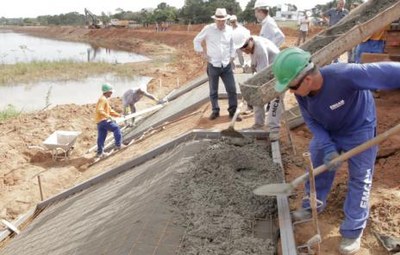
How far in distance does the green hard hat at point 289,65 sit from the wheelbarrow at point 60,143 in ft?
22.7

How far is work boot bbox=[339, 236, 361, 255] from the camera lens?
307 cm

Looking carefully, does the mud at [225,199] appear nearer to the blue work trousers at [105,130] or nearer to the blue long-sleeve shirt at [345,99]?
the blue long-sleeve shirt at [345,99]

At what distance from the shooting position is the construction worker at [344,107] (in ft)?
8.95

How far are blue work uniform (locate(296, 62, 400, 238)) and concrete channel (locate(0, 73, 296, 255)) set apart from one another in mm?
613

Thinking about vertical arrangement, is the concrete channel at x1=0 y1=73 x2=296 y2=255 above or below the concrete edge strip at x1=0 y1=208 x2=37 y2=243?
above

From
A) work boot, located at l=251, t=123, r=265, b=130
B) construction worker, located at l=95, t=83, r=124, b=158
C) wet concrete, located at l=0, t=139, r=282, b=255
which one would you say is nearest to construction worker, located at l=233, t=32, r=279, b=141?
work boot, located at l=251, t=123, r=265, b=130

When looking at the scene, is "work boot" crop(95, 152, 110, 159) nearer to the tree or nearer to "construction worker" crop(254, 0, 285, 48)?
"construction worker" crop(254, 0, 285, 48)

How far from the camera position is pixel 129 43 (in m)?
46.4

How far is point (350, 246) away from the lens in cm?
307

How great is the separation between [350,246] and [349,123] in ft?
3.22

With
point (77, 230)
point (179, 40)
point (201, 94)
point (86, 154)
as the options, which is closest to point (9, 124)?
point (86, 154)

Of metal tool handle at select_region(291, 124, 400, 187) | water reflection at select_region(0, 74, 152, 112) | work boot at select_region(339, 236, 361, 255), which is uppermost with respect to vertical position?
metal tool handle at select_region(291, 124, 400, 187)

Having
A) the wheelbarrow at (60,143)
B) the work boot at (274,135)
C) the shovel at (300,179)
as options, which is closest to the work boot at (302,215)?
the shovel at (300,179)

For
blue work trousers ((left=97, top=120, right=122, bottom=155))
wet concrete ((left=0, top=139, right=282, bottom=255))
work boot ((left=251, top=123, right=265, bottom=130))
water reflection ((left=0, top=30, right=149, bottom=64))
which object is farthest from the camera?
water reflection ((left=0, top=30, right=149, bottom=64))
